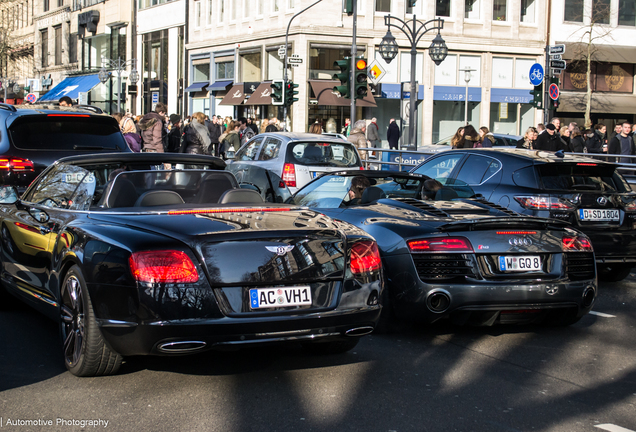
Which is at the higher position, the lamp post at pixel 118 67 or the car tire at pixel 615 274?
the lamp post at pixel 118 67

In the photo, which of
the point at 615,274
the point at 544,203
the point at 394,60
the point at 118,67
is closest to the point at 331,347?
the point at 544,203

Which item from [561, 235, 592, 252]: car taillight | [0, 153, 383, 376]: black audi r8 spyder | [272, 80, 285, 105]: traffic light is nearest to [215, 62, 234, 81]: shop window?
[272, 80, 285, 105]: traffic light

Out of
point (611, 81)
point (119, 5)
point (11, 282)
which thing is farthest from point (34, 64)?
point (11, 282)

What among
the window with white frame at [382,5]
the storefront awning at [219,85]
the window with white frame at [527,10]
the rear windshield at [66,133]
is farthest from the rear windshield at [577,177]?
the storefront awning at [219,85]

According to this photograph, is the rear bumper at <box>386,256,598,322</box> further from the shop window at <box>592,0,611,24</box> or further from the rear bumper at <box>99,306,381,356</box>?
the shop window at <box>592,0,611,24</box>

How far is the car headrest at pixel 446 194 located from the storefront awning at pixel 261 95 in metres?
31.8

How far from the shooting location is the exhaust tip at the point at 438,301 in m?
5.79

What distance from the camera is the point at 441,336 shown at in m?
6.30

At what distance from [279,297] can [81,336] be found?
1.27 m

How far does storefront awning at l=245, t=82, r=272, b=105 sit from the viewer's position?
39.4m

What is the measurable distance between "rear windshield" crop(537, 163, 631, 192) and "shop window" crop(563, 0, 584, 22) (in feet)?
118

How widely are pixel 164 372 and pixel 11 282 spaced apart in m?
2.01

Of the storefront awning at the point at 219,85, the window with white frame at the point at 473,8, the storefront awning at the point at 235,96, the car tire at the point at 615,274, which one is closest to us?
the car tire at the point at 615,274

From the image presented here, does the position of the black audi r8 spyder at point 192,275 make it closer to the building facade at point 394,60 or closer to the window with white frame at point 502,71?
the building facade at point 394,60
